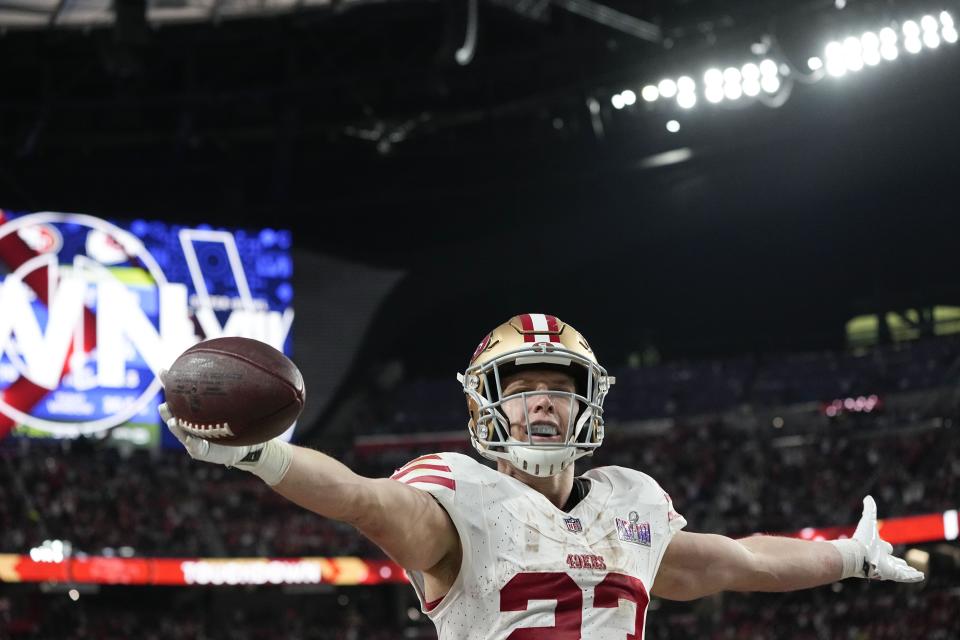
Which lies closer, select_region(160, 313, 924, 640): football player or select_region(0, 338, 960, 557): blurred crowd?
select_region(160, 313, 924, 640): football player

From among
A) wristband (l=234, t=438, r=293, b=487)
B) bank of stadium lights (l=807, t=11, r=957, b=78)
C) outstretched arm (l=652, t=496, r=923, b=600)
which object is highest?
bank of stadium lights (l=807, t=11, r=957, b=78)

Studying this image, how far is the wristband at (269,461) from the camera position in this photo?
2518 millimetres

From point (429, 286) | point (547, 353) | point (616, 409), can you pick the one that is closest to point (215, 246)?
point (429, 286)

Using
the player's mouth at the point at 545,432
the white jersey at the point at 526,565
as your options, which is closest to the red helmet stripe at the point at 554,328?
the player's mouth at the point at 545,432

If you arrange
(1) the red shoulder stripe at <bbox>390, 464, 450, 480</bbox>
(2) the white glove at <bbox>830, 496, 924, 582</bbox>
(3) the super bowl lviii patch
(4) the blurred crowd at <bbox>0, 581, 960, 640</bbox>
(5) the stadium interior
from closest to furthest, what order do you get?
(1) the red shoulder stripe at <bbox>390, 464, 450, 480</bbox>
(3) the super bowl lviii patch
(2) the white glove at <bbox>830, 496, 924, 582</bbox>
(5) the stadium interior
(4) the blurred crowd at <bbox>0, 581, 960, 640</bbox>

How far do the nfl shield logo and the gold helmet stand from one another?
0.13 m

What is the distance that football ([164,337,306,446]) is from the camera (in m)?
2.46

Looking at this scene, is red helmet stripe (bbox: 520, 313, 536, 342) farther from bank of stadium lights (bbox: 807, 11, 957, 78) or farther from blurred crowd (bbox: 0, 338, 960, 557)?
blurred crowd (bbox: 0, 338, 960, 557)

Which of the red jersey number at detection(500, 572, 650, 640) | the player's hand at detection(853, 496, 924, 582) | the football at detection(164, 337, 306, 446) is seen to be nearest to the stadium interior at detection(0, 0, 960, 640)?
the player's hand at detection(853, 496, 924, 582)

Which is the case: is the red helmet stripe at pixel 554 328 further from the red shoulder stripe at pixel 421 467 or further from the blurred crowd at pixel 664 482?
the blurred crowd at pixel 664 482

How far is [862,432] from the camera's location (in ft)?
73.5

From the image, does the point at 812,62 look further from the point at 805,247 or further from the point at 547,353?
the point at 547,353

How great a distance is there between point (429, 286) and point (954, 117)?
10894 millimetres

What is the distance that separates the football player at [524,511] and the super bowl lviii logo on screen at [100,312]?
16.8 meters
